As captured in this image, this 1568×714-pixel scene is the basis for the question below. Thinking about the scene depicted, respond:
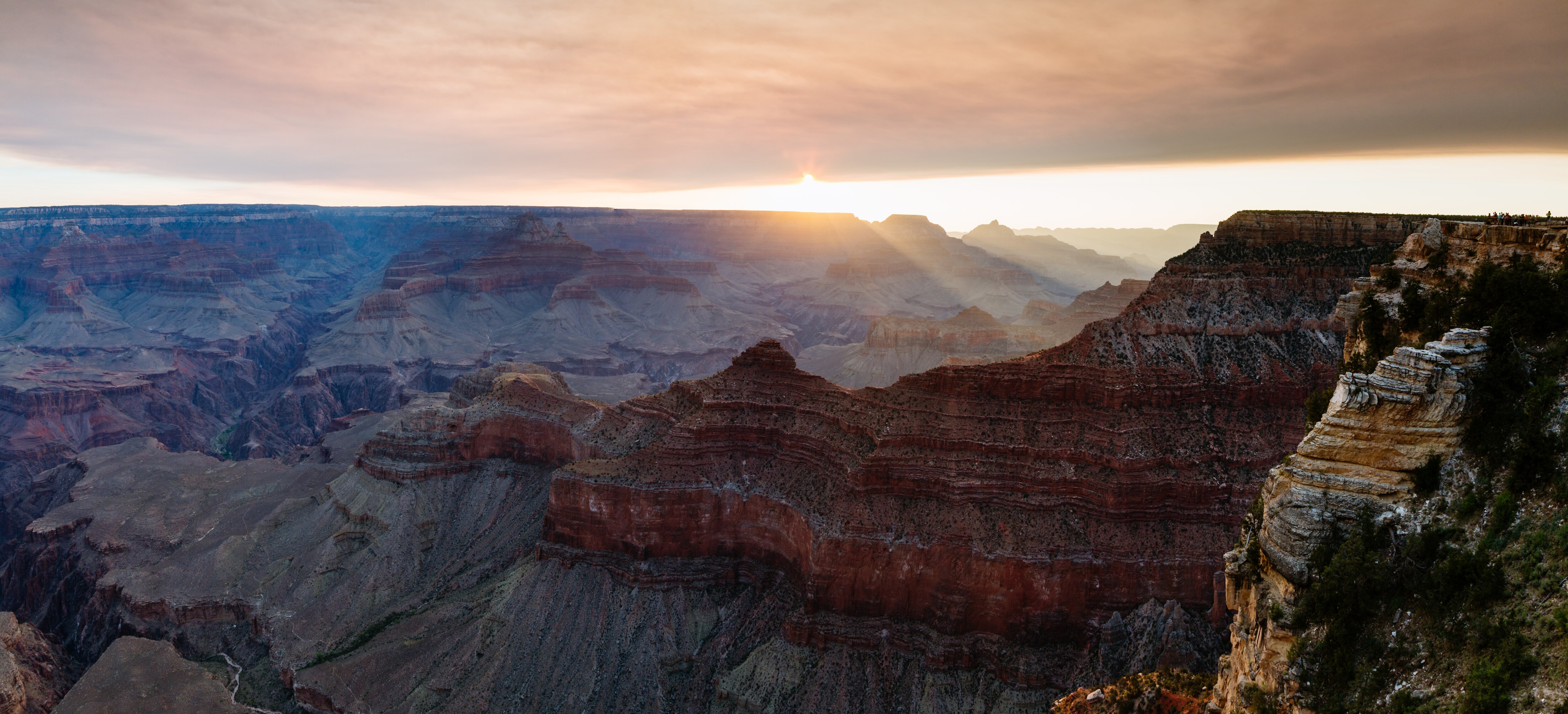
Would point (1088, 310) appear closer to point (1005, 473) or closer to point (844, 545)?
point (1005, 473)

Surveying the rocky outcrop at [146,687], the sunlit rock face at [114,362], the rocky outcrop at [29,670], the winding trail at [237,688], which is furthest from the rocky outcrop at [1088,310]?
the sunlit rock face at [114,362]

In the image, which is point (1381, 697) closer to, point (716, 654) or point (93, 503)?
point (716, 654)

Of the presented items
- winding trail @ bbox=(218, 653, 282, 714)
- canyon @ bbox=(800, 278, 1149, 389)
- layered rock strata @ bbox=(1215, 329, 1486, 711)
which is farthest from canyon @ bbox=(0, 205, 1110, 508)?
layered rock strata @ bbox=(1215, 329, 1486, 711)

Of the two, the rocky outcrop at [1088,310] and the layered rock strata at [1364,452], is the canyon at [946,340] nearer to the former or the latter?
the rocky outcrop at [1088,310]

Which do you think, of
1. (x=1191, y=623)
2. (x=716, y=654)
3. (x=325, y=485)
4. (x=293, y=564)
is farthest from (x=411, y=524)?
(x=1191, y=623)

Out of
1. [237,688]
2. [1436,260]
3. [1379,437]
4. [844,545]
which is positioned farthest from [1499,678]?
[237,688]

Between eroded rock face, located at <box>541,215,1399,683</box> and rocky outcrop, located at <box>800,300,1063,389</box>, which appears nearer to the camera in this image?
eroded rock face, located at <box>541,215,1399,683</box>

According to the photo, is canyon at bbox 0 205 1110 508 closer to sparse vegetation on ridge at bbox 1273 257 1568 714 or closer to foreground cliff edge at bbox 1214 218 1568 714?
foreground cliff edge at bbox 1214 218 1568 714

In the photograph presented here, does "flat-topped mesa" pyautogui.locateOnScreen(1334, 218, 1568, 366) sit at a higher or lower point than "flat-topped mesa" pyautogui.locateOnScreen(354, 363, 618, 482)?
higher
